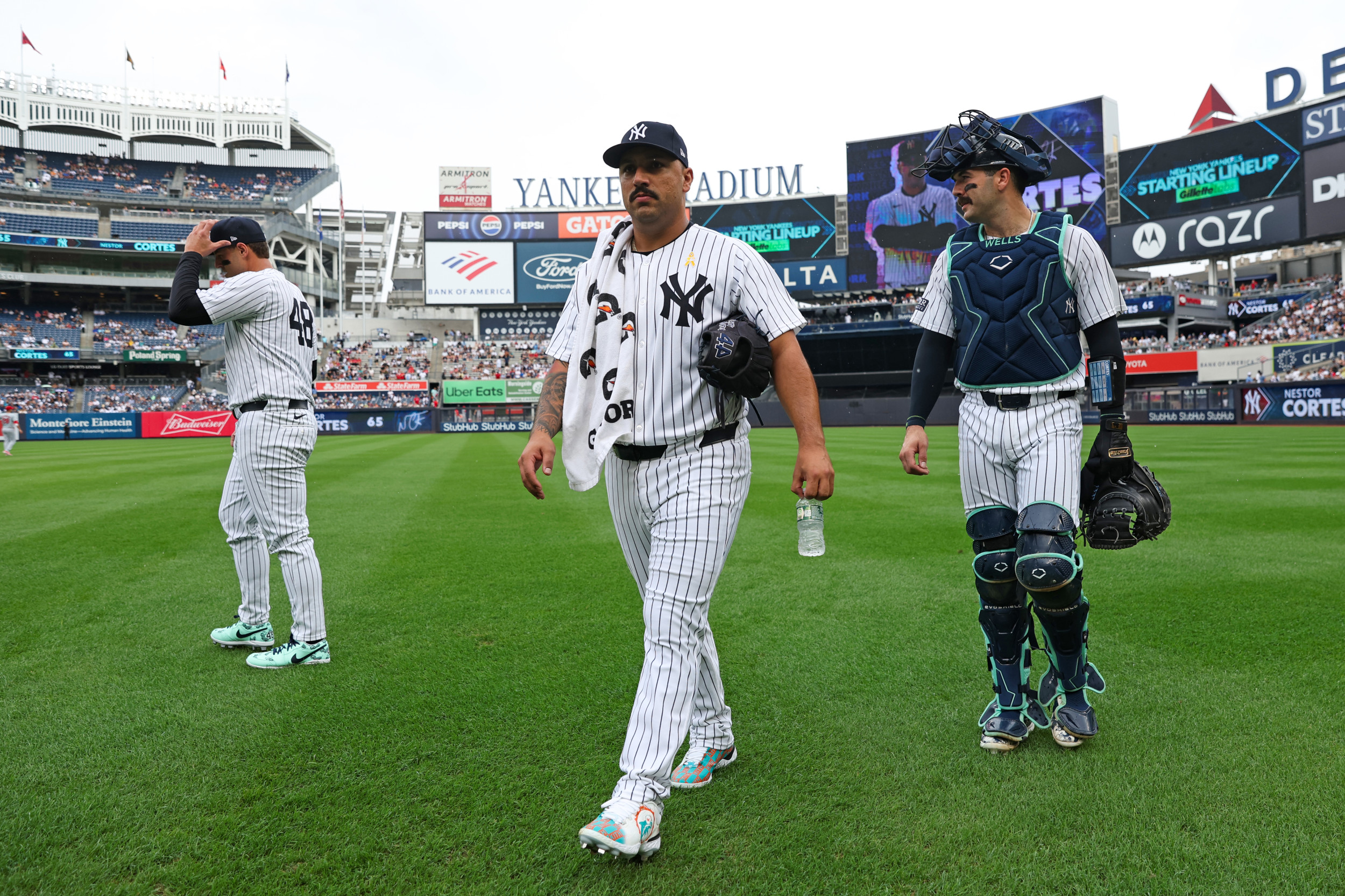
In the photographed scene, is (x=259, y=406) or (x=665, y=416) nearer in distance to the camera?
(x=665, y=416)

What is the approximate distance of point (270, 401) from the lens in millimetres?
4102

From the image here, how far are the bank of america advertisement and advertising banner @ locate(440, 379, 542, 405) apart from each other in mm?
20970

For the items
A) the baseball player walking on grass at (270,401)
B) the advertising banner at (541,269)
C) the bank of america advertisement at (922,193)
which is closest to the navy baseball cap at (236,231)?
the baseball player walking on grass at (270,401)

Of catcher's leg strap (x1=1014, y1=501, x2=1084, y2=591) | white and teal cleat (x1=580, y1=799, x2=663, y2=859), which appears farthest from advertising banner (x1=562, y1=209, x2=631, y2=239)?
white and teal cleat (x1=580, y1=799, x2=663, y2=859)

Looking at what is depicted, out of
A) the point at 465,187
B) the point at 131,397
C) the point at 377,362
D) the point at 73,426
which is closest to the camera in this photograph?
the point at 73,426

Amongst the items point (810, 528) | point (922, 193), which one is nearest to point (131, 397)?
point (922, 193)

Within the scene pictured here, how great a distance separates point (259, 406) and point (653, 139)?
8.70 feet

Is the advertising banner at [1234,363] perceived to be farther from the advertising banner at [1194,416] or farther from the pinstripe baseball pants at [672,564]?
the pinstripe baseball pants at [672,564]

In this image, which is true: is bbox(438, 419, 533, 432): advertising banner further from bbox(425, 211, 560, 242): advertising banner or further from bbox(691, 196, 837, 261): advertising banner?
bbox(691, 196, 837, 261): advertising banner

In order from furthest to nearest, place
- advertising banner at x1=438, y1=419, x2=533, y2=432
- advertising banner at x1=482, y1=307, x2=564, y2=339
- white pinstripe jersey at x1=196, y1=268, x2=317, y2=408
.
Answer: advertising banner at x1=482, y1=307, x2=564, y2=339, advertising banner at x1=438, y1=419, x2=533, y2=432, white pinstripe jersey at x1=196, y1=268, x2=317, y2=408

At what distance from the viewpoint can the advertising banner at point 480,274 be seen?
57719mm

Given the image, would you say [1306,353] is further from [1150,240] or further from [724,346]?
[724,346]

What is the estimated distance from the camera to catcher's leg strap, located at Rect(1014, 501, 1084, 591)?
2.83 meters

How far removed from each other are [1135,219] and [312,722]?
51278mm
